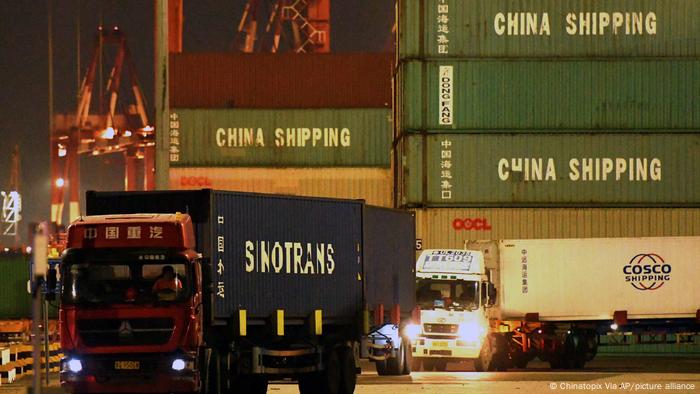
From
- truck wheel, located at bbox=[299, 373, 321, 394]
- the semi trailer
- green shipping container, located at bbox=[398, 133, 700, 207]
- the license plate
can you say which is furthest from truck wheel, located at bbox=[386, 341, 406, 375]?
green shipping container, located at bbox=[398, 133, 700, 207]

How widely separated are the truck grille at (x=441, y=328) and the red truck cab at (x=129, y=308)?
16312 mm

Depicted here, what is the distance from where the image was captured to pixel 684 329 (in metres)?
43.7

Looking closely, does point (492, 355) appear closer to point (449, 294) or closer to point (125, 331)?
point (449, 294)

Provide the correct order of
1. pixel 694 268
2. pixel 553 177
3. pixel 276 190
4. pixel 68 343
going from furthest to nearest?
pixel 276 190, pixel 553 177, pixel 694 268, pixel 68 343

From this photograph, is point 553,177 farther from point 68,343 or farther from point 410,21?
point 68,343

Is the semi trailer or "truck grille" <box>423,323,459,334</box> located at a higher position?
the semi trailer

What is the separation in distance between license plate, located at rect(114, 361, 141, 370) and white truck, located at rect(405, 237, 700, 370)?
17864mm

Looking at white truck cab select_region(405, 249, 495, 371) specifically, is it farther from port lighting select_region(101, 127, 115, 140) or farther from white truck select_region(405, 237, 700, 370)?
port lighting select_region(101, 127, 115, 140)

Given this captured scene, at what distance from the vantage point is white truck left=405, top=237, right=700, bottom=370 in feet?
136

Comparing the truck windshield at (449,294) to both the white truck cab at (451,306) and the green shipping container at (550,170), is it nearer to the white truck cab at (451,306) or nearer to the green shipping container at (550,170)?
the white truck cab at (451,306)

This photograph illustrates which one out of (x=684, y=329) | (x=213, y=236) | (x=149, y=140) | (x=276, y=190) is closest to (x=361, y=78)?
(x=276, y=190)

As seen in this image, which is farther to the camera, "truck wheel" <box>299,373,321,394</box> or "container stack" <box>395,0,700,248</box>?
"container stack" <box>395,0,700,248</box>

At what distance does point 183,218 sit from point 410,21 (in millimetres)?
31384

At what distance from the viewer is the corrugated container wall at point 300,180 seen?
6625 cm
